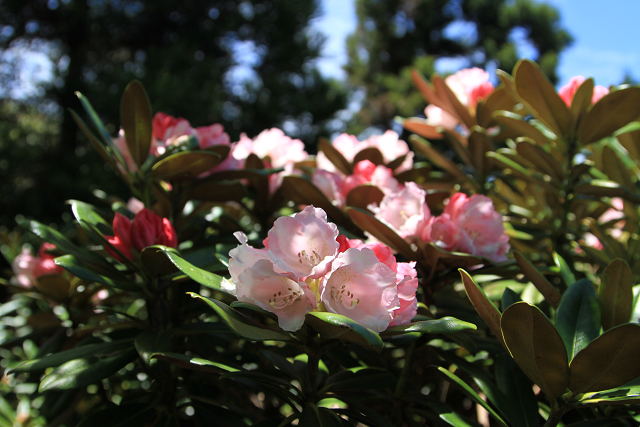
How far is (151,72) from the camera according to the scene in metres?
7.91

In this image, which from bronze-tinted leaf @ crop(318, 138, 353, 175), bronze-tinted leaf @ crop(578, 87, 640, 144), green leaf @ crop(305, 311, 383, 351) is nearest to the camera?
green leaf @ crop(305, 311, 383, 351)

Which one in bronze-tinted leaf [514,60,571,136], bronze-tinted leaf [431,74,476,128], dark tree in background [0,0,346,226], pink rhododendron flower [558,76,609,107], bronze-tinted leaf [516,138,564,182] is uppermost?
pink rhododendron flower [558,76,609,107]

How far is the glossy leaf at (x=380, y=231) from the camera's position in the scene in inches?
29.1

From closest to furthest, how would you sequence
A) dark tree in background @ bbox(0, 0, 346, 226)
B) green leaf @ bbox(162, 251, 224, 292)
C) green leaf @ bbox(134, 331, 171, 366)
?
1. green leaf @ bbox(162, 251, 224, 292)
2. green leaf @ bbox(134, 331, 171, 366)
3. dark tree in background @ bbox(0, 0, 346, 226)

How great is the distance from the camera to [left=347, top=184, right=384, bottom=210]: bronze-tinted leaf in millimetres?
907

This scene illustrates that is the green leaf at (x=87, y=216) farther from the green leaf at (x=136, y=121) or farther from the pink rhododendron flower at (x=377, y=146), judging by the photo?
the pink rhododendron flower at (x=377, y=146)

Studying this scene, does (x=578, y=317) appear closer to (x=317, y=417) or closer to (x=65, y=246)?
(x=317, y=417)

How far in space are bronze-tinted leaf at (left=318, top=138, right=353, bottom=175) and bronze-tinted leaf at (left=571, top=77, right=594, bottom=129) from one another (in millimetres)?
510

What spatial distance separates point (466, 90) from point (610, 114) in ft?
1.38

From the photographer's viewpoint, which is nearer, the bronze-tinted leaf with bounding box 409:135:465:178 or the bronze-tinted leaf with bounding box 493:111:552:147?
the bronze-tinted leaf with bounding box 493:111:552:147

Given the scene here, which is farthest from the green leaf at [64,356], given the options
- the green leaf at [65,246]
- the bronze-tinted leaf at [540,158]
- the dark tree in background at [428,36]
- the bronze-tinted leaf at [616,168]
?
the dark tree in background at [428,36]

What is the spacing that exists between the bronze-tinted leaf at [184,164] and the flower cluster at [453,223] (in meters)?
0.33

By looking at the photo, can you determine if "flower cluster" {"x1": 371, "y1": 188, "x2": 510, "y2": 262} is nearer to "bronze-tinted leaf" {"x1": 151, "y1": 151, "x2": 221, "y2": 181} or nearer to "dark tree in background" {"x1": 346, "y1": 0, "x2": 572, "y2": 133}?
Answer: "bronze-tinted leaf" {"x1": 151, "y1": 151, "x2": 221, "y2": 181}

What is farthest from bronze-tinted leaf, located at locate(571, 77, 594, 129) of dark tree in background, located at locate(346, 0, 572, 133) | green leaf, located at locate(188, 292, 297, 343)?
dark tree in background, located at locate(346, 0, 572, 133)
